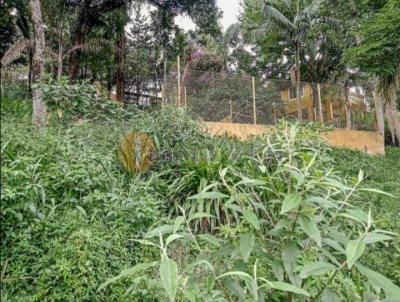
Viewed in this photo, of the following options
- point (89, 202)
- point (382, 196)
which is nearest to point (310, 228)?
point (89, 202)

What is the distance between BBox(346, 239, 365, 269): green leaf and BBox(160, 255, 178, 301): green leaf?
0.52 metres

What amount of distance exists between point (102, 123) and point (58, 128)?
1012 millimetres

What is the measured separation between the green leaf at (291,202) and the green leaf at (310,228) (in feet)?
0.26

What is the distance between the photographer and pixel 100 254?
2367mm

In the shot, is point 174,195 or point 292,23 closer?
point 174,195

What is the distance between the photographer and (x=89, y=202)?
2797 millimetres

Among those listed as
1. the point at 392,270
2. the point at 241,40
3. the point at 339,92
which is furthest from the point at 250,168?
the point at 241,40

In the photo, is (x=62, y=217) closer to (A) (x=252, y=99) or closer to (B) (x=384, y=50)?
(A) (x=252, y=99)

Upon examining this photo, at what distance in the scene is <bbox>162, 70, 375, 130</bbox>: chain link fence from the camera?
8141mm

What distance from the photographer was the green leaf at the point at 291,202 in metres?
1.28

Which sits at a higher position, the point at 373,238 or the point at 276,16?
the point at 276,16

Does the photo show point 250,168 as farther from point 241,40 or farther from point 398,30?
point 241,40

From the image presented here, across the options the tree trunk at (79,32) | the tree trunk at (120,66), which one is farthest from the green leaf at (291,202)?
the tree trunk at (79,32)

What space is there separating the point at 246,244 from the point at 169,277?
1.14 feet
